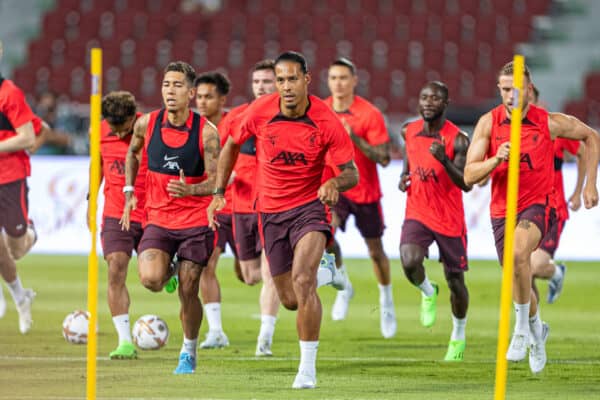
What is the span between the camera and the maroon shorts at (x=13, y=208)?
1338 centimetres

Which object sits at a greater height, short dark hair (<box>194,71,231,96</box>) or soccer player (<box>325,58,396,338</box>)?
short dark hair (<box>194,71,231,96</box>)

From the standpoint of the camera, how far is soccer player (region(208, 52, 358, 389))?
30.8 ft

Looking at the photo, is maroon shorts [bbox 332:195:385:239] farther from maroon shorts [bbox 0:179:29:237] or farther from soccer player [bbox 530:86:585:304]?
maroon shorts [bbox 0:179:29:237]

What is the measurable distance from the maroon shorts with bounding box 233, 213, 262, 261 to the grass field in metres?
0.92

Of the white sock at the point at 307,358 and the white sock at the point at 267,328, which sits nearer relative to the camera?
the white sock at the point at 307,358

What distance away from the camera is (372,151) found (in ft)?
44.3

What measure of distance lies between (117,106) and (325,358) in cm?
303

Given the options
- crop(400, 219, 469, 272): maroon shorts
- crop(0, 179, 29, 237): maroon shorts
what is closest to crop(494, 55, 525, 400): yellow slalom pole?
crop(400, 219, 469, 272): maroon shorts

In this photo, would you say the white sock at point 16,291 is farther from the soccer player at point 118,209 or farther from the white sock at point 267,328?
the white sock at point 267,328

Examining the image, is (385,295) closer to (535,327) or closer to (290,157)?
(535,327)

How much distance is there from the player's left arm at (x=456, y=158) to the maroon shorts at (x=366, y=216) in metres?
2.39

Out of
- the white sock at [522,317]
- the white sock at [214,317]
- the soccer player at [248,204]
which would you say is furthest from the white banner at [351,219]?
the white sock at [522,317]

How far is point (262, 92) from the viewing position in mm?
12742

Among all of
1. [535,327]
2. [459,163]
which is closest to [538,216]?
[535,327]
